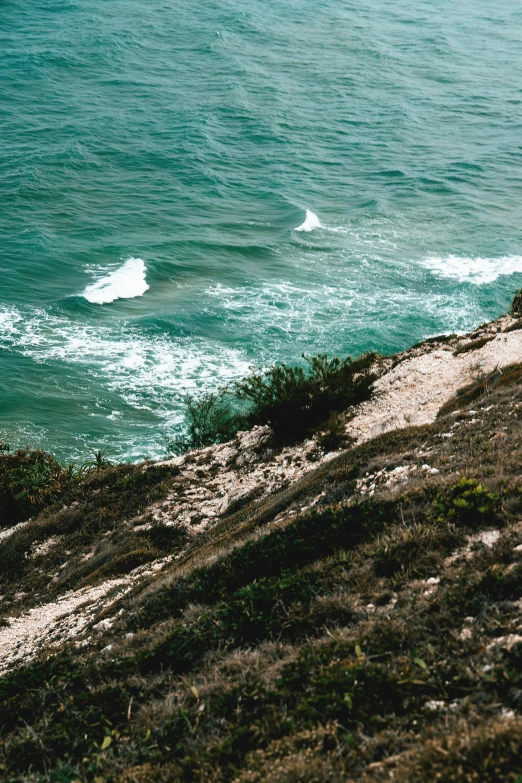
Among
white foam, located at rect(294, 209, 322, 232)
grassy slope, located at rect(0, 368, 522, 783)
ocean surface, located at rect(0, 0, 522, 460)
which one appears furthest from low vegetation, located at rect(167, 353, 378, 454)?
white foam, located at rect(294, 209, 322, 232)

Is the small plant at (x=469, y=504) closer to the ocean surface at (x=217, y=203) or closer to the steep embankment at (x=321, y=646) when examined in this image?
the steep embankment at (x=321, y=646)

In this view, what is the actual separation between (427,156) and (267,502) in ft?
234

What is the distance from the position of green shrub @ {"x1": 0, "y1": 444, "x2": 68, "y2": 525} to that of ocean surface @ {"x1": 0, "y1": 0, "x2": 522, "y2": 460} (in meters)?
9.42

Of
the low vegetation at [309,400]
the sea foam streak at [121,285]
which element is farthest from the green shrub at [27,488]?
the sea foam streak at [121,285]

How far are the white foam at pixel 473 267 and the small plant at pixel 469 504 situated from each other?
43401 mm

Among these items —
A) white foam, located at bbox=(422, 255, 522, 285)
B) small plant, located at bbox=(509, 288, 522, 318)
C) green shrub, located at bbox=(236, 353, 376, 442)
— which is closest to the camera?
green shrub, located at bbox=(236, 353, 376, 442)

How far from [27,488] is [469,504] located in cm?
1594

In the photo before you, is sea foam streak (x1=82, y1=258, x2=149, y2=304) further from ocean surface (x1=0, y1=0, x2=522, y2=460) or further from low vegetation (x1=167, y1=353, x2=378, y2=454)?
low vegetation (x1=167, y1=353, x2=378, y2=454)

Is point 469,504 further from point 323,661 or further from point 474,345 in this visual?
point 474,345

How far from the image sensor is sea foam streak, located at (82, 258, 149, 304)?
46406mm

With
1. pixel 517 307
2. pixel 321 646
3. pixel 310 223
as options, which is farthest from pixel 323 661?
pixel 310 223

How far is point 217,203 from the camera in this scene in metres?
62.5

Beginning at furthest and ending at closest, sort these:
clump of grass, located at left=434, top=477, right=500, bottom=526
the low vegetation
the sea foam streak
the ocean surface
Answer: the sea foam streak, the ocean surface, the low vegetation, clump of grass, located at left=434, top=477, right=500, bottom=526

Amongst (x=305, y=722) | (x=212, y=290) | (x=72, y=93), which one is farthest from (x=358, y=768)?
(x=72, y=93)
